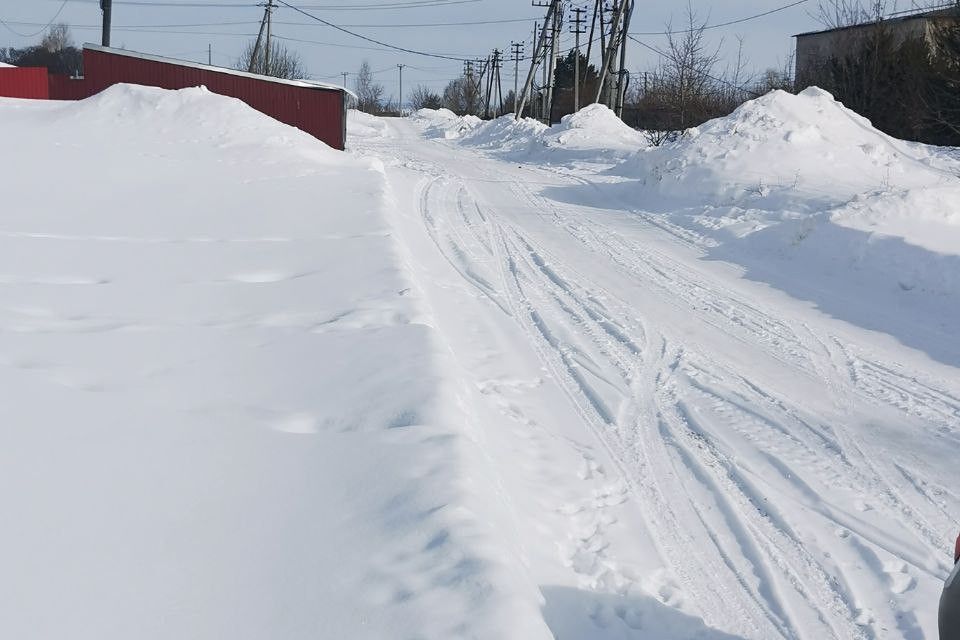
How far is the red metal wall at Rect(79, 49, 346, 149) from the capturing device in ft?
81.1

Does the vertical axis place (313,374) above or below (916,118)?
below

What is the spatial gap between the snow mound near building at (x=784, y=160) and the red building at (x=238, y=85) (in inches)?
428

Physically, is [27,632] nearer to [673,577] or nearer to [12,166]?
[673,577]

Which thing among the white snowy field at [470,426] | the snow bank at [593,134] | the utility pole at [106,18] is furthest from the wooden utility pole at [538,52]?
the white snowy field at [470,426]

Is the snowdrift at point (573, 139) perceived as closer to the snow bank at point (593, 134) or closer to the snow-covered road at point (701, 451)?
the snow bank at point (593, 134)

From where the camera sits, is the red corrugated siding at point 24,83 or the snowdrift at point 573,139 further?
the snowdrift at point 573,139

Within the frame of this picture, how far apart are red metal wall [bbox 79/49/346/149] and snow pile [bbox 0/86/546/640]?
16.4 m

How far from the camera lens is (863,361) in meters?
6.90

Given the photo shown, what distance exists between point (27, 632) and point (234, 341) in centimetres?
344

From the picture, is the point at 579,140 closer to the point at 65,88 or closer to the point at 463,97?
the point at 65,88

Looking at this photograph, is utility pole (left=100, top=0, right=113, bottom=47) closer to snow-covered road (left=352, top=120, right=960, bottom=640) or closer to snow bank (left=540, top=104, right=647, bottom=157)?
snow bank (left=540, top=104, right=647, bottom=157)

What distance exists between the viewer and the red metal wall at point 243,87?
81.1 feet

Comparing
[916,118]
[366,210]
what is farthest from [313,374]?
[916,118]

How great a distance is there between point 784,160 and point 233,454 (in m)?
14.1
